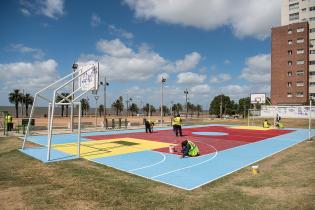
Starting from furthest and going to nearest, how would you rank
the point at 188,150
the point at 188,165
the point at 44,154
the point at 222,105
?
the point at 222,105 < the point at 44,154 < the point at 188,150 < the point at 188,165

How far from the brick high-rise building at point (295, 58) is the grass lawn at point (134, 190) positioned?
231 feet

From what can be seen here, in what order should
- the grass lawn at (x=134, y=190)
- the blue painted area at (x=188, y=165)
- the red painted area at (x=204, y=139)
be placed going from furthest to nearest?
the red painted area at (x=204, y=139) → the blue painted area at (x=188, y=165) → the grass lawn at (x=134, y=190)

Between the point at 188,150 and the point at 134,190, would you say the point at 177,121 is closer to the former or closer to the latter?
the point at 188,150

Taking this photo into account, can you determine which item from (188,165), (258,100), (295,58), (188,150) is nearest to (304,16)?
(295,58)

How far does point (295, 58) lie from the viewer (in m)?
76.9

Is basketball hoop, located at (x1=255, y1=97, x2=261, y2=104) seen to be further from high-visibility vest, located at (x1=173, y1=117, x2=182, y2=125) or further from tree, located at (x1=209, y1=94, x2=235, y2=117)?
tree, located at (x1=209, y1=94, x2=235, y2=117)

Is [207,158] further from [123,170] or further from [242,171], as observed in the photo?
[123,170]

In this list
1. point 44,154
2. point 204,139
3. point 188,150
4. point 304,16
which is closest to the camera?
point 188,150

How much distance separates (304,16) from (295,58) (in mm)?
13089

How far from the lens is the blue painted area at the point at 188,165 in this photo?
446 inches

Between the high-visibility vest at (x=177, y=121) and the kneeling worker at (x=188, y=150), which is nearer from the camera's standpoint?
the kneeling worker at (x=188, y=150)

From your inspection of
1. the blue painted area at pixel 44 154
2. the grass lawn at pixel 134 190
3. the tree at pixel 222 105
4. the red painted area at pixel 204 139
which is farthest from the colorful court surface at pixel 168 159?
the tree at pixel 222 105

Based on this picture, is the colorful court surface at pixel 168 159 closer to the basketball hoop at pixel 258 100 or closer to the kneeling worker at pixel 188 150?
the kneeling worker at pixel 188 150

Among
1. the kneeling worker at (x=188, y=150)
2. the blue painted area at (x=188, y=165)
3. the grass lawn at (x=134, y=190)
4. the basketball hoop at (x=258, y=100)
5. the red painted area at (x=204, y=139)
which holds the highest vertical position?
the basketball hoop at (x=258, y=100)
